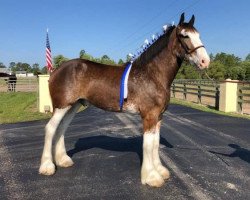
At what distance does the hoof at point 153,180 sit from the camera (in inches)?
218

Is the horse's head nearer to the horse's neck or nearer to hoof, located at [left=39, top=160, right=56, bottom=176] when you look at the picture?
the horse's neck

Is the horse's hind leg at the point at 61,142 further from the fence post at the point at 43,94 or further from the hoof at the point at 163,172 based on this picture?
the fence post at the point at 43,94

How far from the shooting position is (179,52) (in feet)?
18.5

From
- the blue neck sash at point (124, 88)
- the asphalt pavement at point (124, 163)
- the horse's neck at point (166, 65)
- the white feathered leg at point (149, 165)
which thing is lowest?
the asphalt pavement at point (124, 163)

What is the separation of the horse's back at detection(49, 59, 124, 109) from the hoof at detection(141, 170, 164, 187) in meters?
1.19

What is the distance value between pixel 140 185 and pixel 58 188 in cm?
120

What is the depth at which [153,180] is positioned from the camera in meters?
5.55

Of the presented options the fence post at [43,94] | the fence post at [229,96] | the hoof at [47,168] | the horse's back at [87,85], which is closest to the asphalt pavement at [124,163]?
the hoof at [47,168]

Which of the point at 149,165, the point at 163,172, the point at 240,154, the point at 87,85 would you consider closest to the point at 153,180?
the point at 149,165

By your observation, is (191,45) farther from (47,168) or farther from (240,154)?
(240,154)

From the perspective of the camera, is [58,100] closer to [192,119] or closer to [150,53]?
[150,53]

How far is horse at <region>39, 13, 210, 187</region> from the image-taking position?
5.55 meters

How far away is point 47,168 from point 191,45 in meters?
3.00

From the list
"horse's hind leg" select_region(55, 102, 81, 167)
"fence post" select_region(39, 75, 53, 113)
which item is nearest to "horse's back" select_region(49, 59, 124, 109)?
"horse's hind leg" select_region(55, 102, 81, 167)
